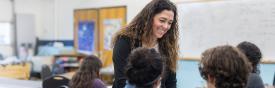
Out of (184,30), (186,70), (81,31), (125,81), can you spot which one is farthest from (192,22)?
(125,81)

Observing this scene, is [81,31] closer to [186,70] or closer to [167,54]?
[186,70]

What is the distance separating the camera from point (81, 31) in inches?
268

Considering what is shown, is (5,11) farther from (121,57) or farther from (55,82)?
(121,57)

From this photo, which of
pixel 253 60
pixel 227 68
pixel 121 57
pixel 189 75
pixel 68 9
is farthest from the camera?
pixel 68 9

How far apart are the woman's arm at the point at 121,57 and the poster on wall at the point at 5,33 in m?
6.18

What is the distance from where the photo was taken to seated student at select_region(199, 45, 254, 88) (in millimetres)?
1188

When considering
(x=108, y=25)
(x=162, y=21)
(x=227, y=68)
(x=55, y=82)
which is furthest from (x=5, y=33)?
(x=227, y=68)

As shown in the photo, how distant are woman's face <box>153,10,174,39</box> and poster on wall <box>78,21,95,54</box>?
5.06 metres

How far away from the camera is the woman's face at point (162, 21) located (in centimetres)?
154

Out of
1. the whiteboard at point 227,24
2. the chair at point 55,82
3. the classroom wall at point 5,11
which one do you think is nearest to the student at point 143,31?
the chair at point 55,82

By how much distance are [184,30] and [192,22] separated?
18 cm

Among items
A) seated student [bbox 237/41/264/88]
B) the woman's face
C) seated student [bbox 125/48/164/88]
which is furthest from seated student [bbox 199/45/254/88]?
seated student [bbox 237/41/264/88]

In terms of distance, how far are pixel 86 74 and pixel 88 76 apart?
1.2 inches

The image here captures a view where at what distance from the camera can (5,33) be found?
7164mm
